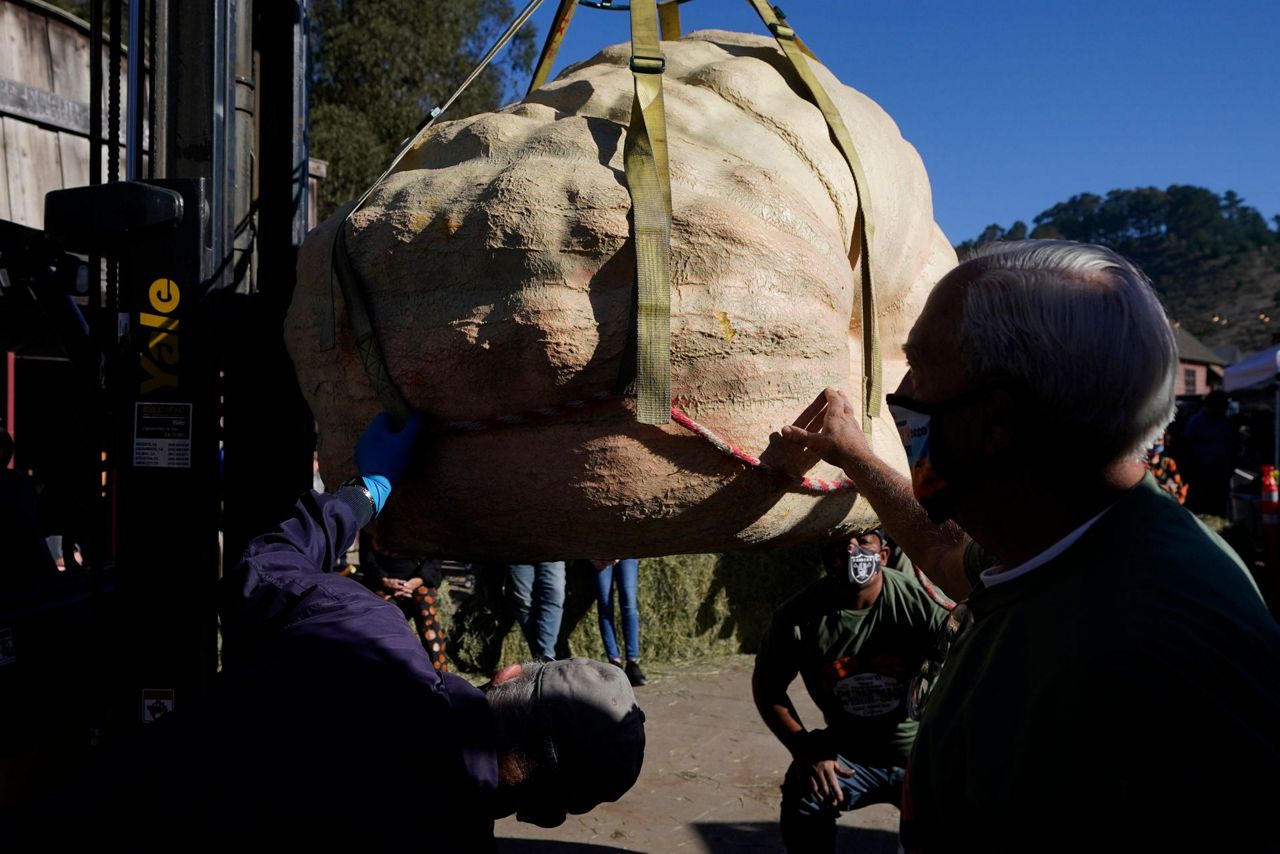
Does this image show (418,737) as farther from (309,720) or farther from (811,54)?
(811,54)

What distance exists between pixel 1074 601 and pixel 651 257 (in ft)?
3.49

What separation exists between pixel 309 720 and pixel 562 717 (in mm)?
522

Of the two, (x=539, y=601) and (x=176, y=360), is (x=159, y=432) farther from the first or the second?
(x=539, y=601)

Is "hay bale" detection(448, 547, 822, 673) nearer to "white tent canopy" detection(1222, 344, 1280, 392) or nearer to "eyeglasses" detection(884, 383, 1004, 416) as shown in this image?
"eyeglasses" detection(884, 383, 1004, 416)

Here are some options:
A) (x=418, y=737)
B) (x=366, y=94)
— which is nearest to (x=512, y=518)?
(x=418, y=737)

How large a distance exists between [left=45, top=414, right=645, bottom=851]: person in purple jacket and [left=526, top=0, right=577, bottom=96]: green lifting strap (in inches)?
48.2

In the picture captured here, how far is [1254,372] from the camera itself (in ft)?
49.9

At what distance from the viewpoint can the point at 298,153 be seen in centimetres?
304

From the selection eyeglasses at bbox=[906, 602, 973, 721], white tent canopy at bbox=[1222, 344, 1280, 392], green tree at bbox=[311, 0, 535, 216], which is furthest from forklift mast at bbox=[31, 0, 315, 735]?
green tree at bbox=[311, 0, 535, 216]

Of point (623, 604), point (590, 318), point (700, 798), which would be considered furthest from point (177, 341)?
point (623, 604)

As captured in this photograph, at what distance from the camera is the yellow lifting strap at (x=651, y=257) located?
82.9 inches

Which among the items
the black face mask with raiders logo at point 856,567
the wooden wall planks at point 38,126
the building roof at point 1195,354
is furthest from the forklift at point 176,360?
the building roof at point 1195,354

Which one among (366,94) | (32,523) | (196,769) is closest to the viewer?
(196,769)

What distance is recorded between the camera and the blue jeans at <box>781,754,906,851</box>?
4070mm
